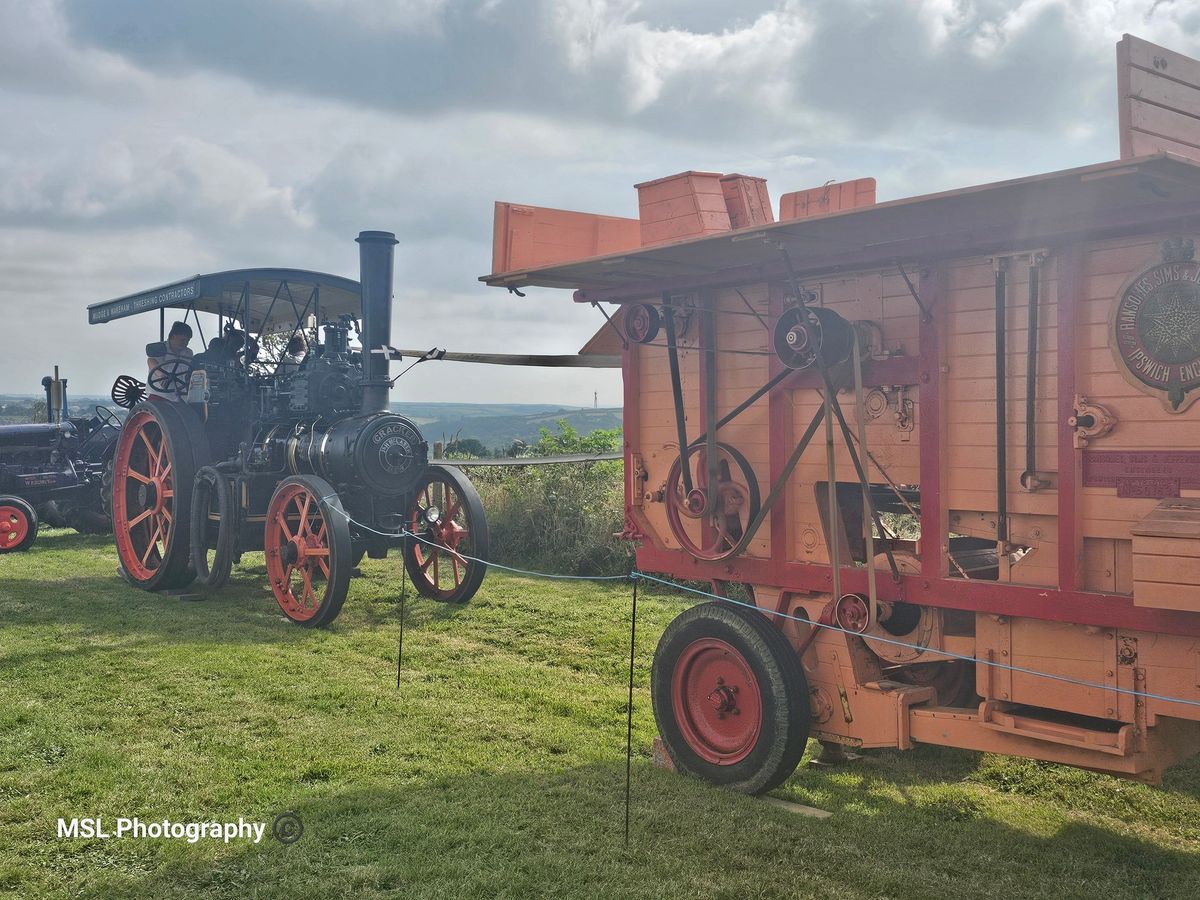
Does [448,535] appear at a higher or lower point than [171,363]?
lower

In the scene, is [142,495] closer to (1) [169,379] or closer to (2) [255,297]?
(1) [169,379]

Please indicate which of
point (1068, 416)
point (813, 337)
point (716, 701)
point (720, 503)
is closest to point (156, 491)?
point (720, 503)

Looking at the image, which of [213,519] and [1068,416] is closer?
[1068,416]

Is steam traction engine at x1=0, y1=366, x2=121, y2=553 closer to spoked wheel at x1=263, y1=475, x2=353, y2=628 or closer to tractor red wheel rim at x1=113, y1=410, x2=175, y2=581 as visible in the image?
tractor red wheel rim at x1=113, y1=410, x2=175, y2=581

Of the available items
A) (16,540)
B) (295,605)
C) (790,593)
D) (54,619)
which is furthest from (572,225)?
(16,540)

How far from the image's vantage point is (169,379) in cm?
1154

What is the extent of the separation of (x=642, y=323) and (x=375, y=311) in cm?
491

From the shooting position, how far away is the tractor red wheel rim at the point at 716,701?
5367 millimetres

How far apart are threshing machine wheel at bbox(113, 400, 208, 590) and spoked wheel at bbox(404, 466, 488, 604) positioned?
2234 mm

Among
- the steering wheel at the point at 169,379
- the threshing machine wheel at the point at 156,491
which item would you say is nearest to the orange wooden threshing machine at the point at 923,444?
the threshing machine wheel at the point at 156,491

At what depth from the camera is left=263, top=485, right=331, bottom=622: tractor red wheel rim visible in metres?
9.58

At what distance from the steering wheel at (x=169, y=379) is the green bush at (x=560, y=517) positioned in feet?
12.8

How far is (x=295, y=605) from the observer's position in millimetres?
9727

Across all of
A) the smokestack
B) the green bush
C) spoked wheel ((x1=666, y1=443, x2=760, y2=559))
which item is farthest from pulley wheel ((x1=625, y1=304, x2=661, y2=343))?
the green bush
